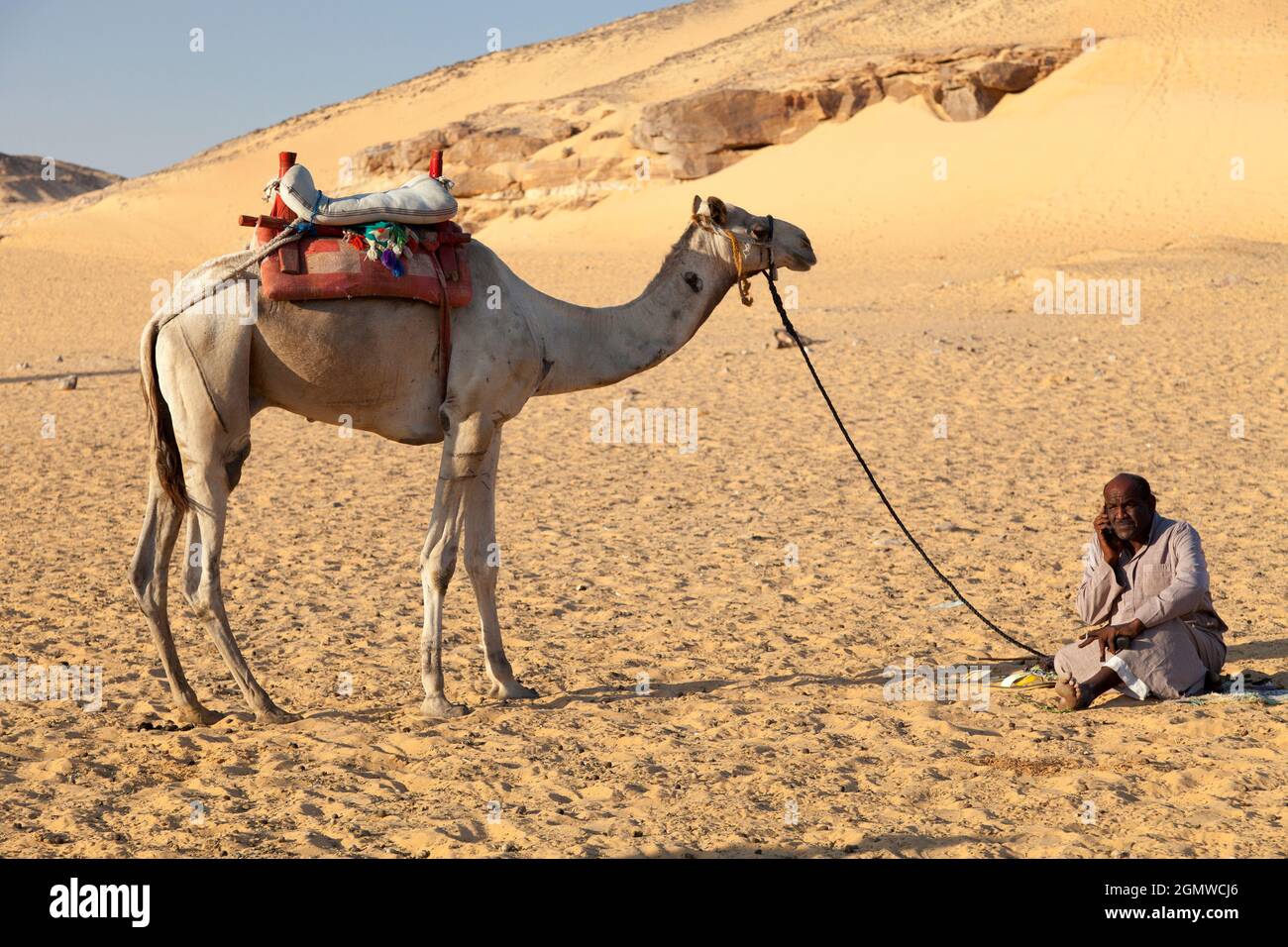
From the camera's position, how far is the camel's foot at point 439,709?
661 cm

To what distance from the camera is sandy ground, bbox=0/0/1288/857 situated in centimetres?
529

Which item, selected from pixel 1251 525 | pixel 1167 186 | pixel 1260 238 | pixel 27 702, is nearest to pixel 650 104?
pixel 1167 186

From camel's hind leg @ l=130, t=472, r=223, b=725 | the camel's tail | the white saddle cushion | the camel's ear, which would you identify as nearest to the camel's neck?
the camel's ear

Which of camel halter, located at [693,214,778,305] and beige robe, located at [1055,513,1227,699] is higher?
camel halter, located at [693,214,778,305]

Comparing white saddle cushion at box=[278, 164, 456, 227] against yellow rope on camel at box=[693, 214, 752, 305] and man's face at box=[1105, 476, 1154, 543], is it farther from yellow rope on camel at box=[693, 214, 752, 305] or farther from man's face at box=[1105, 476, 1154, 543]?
man's face at box=[1105, 476, 1154, 543]

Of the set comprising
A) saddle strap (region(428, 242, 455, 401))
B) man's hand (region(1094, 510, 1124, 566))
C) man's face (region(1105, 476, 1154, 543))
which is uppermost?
saddle strap (region(428, 242, 455, 401))

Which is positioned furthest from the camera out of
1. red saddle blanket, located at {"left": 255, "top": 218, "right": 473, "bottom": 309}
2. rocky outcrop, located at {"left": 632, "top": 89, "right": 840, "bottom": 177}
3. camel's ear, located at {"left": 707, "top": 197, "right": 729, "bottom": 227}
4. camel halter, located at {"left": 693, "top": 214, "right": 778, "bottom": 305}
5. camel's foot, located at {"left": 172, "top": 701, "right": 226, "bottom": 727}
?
rocky outcrop, located at {"left": 632, "top": 89, "right": 840, "bottom": 177}

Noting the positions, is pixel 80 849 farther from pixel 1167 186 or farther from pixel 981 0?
pixel 981 0

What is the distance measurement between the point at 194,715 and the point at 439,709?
1.15m

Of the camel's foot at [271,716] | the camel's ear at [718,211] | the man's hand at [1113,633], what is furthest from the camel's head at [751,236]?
the camel's foot at [271,716]

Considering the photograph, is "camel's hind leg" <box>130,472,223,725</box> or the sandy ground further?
"camel's hind leg" <box>130,472,223,725</box>

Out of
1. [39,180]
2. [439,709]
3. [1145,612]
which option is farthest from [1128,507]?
[39,180]

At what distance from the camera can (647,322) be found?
22.9ft

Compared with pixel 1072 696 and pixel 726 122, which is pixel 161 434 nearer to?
pixel 1072 696
